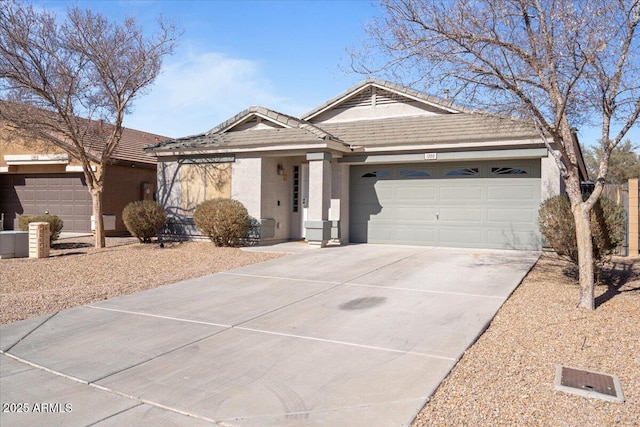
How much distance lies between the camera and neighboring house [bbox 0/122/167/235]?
19578 mm

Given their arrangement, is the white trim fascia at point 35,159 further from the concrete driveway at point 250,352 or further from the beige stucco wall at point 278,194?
the concrete driveway at point 250,352

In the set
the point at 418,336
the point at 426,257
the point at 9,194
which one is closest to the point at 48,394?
the point at 418,336

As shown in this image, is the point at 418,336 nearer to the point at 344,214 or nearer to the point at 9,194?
the point at 344,214

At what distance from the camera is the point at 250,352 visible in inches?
212

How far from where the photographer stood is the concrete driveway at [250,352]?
401 centimetres

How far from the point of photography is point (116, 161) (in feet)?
60.3

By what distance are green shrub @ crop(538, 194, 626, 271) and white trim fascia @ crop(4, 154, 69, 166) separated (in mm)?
17821

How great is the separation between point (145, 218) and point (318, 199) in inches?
220

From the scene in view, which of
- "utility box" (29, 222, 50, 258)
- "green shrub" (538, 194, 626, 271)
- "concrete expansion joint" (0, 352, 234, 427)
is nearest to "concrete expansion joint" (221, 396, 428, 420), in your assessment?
"concrete expansion joint" (0, 352, 234, 427)

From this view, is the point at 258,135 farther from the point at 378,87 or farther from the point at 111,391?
the point at 111,391

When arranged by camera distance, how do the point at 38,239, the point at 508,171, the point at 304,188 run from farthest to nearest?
the point at 304,188, the point at 508,171, the point at 38,239

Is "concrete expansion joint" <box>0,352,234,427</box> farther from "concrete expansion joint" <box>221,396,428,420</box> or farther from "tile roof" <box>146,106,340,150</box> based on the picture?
"tile roof" <box>146,106,340,150</box>

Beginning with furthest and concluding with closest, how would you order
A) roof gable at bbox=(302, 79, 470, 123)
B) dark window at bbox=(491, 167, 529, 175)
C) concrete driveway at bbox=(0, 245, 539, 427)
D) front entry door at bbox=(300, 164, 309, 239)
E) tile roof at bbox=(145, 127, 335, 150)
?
front entry door at bbox=(300, 164, 309, 239)
roof gable at bbox=(302, 79, 470, 123)
tile roof at bbox=(145, 127, 335, 150)
dark window at bbox=(491, 167, 529, 175)
concrete driveway at bbox=(0, 245, 539, 427)

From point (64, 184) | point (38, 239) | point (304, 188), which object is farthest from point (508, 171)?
point (64, 184)
